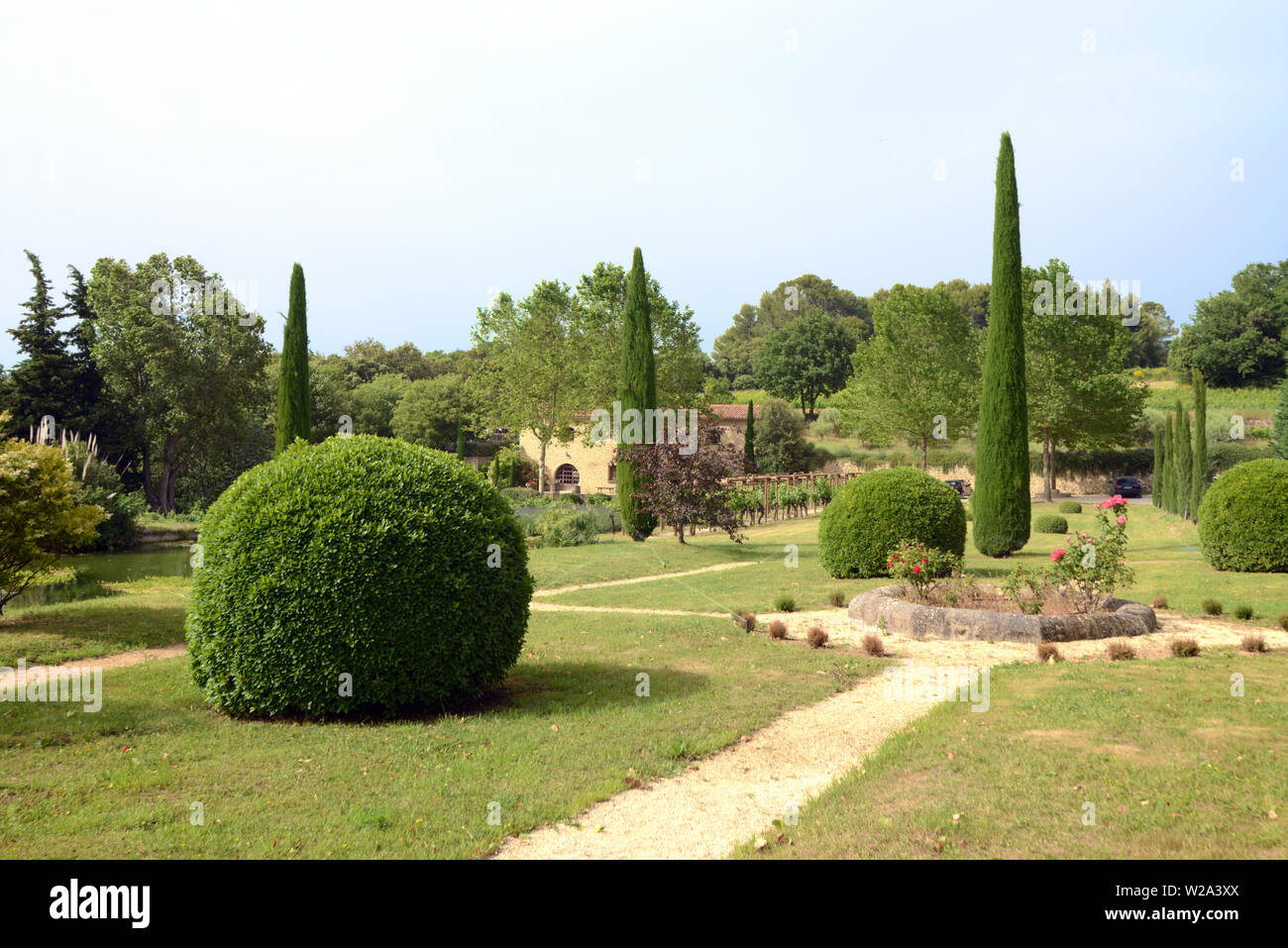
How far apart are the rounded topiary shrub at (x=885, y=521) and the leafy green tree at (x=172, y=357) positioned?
32.9 m

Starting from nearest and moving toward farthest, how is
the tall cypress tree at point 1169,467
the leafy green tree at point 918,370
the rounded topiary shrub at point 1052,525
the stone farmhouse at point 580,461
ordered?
the rounded topiary shrub at point 1052,525
the tall cypress tree at point 1169,467
the leafy green tree at point 918,370
the stone farmhouse at point 580,461

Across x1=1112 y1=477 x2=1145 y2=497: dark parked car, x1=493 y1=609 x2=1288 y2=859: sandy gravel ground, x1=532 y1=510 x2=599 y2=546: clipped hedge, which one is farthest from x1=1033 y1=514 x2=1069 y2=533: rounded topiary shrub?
x1=1112 y1=477 x2=1145 y2=497: dark parked car

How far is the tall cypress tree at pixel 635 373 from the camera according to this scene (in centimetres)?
2342

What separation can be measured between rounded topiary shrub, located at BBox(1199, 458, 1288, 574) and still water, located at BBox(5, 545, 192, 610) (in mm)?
20623

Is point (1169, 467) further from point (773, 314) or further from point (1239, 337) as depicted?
point (773, 314)

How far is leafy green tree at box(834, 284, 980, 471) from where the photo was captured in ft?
141

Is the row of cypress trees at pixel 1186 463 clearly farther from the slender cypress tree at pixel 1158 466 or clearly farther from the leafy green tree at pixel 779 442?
the leafy green tree at pixel 779 442

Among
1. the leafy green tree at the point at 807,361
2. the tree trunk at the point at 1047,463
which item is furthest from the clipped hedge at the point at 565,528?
the leafy green tree at the point at 807,361

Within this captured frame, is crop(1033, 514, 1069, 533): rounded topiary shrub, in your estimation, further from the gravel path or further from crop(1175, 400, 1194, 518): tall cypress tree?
the gravel path

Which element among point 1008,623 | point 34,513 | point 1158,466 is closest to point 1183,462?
point 1158,466

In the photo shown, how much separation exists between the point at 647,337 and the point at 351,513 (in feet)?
61.6

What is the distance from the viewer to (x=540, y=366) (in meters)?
46.0
